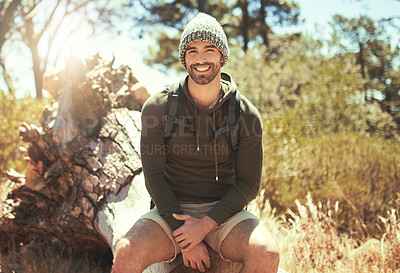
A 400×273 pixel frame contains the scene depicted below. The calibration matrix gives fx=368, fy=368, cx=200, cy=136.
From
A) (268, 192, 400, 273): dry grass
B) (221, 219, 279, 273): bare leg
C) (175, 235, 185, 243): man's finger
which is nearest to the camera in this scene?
(221, 219, 279, 273): bare leg

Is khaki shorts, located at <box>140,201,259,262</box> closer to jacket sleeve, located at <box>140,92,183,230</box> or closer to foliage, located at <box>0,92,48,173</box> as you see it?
jacket sleeve, located at <box>140,92,183,230</box>

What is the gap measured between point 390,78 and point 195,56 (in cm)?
1279

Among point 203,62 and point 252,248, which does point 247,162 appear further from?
point 203,62

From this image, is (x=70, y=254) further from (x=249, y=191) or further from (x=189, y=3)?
(x=189, y=3)

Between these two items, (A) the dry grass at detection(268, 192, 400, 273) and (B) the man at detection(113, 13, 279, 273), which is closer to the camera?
(B) the man at detection(113, 13, 279, 273)

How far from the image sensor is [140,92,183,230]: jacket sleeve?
8.09ft

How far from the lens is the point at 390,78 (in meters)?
13.2

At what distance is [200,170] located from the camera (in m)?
2.57

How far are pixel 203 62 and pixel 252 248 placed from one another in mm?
1221

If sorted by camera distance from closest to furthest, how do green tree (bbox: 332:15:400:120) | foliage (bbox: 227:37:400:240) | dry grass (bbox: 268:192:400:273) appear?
Result: dry grass (bbox: 268:192:400:273) → foliage (bbox: 227:37:400:240) → green tree (bbox: 332:15:400:120)

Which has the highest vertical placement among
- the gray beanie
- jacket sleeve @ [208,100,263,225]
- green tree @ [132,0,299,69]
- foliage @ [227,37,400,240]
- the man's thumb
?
green tree @ [132,0,299,69]

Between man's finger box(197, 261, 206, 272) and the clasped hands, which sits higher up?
the clasped hands

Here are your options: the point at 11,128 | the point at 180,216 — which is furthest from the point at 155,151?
the point at 11,128

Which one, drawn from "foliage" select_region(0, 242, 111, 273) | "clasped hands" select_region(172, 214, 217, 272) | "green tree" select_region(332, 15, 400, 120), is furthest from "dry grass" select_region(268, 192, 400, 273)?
"green tree" select_region(332, 15, 400, 120)
